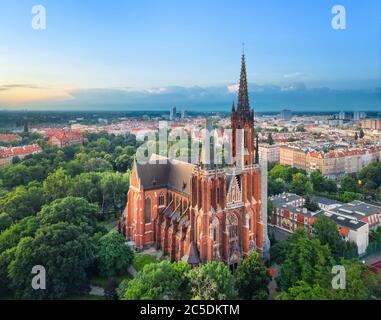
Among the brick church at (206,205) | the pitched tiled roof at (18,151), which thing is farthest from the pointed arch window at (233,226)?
the pitched tiled roof at (18,151)

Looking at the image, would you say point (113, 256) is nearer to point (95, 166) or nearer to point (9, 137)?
point (95, 166)

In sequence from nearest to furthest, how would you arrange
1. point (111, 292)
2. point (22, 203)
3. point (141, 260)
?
point (111, 292)
point (141, 260)
point (22, 203)

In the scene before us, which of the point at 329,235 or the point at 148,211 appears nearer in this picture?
the point at 329,235

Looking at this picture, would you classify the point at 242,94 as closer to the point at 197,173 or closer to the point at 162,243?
the point at 197,173

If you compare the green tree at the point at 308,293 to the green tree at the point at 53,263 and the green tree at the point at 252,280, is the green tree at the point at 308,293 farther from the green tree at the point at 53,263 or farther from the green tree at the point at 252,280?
the green tree at the point at 53,263

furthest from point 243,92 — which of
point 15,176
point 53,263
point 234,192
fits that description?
point 15,176
